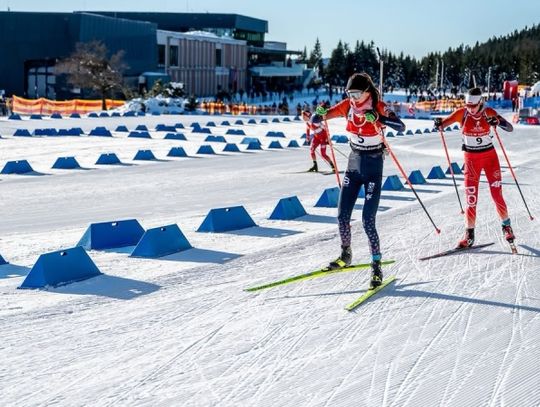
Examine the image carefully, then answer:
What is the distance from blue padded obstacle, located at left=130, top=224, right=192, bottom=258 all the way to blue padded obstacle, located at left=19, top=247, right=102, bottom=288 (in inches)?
40.0

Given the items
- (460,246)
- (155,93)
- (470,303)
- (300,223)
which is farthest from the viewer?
(155,93)

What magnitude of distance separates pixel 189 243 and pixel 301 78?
95.4m

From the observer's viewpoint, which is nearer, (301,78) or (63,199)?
(63,199)

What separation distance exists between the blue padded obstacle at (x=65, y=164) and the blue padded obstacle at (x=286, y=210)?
25.9 feet

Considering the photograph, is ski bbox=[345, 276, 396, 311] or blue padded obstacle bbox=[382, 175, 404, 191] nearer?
ski bbox=[345, 276, 396, 311]

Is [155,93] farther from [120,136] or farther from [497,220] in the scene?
[497,220]

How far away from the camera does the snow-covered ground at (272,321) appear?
4.46 meters

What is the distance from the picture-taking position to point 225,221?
A: 10078 millimetres

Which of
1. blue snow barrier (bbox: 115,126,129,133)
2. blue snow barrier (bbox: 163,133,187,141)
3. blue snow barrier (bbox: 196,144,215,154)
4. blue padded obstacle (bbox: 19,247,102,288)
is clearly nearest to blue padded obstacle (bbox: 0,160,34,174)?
blue snow barrier (bbox: 196,144,215,154)

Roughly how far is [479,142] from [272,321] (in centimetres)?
394

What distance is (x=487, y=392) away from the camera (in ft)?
14.6

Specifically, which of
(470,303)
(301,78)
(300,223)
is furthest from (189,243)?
(301,78)

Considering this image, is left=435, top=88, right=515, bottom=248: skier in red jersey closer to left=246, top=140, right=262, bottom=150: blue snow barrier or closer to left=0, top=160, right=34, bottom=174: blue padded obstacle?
left=0, top=160, right=34, bottom=174: blue padded obstacle

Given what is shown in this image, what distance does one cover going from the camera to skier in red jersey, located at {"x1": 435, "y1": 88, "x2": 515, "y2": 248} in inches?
338
